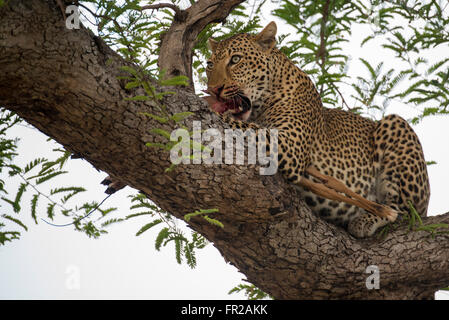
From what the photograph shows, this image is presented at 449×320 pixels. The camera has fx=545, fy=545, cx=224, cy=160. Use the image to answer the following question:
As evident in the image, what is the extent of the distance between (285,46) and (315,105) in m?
1.05

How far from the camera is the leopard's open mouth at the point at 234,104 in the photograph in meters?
6.39

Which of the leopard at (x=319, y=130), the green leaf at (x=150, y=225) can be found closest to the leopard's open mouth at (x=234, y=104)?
the leopard at (x=319, y=130)

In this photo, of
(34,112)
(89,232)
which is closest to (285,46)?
(89,232)

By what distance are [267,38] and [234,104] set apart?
42.4 inches

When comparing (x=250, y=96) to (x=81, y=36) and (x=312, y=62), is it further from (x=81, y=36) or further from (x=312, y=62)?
(x=81, y=36)

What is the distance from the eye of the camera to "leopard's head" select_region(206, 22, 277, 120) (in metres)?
6.48

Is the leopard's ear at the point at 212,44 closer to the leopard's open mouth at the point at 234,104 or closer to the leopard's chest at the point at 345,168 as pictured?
the leopard's open mouth at the point at 234,104

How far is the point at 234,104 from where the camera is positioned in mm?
6516

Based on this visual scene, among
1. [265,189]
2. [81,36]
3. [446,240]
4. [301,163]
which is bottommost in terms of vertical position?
[446,240]

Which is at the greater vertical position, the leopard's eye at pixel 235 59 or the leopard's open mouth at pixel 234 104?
the leopard's eye at pixel 235 59

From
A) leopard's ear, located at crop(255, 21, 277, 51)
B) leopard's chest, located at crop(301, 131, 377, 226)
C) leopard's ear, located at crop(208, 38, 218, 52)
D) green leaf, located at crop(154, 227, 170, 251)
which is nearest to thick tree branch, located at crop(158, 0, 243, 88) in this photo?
leopard's ear, located at crop(208, 38, 218, 52)

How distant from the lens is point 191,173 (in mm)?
4773

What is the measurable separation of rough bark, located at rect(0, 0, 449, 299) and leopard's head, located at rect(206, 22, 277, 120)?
1.31 meters
